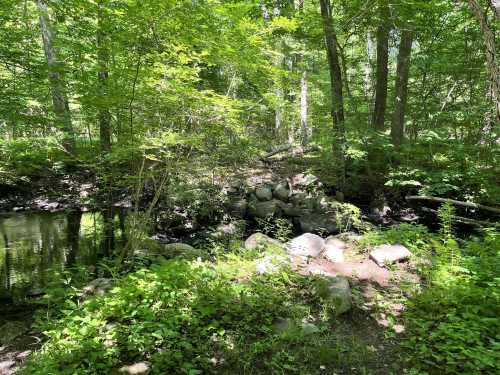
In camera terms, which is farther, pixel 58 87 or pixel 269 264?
pixel 58 87

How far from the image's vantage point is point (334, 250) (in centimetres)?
575

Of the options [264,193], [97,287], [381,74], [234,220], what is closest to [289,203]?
[264,193]

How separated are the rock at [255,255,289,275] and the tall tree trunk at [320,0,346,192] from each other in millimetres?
5345

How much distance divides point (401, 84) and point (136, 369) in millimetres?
9799

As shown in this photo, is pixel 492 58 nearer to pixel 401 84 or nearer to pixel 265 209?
pixel 265 209

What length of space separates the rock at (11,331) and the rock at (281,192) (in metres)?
7.80

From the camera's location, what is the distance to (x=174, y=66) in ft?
17.3

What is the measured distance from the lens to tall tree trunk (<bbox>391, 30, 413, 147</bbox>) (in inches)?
376

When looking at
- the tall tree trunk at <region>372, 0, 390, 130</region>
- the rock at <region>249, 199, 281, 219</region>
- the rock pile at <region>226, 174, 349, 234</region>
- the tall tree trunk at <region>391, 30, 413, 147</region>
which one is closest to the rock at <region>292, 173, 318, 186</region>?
the rock pile at <region>226, 174, 349, 234</region>

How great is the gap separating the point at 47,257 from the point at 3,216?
4665 mm

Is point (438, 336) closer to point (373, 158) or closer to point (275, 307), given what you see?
point (275, 307)

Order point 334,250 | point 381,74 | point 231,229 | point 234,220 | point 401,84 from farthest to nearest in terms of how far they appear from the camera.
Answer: point 381,74
point 401,84
point 234,220
point 231,229
point 334,250

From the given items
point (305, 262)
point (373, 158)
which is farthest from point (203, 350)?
point (373, 158)

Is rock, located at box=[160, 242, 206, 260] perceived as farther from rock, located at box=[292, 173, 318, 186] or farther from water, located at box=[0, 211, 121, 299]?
rock, located at box=[292, 173, 318, 186]
